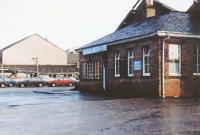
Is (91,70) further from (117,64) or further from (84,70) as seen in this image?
(117,64)

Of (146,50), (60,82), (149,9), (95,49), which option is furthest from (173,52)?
(60,82)

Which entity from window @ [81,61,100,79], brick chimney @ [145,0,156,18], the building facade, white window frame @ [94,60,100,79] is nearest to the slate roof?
white window frame @ [94,60,100,79]

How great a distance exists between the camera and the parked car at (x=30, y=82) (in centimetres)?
5700

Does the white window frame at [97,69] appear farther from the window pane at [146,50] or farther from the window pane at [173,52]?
the window pane at [173,52]

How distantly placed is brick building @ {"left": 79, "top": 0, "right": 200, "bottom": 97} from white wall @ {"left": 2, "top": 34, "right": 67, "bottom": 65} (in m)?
60.5

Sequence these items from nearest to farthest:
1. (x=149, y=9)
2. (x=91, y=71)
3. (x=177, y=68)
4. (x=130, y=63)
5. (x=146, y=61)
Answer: (x=177, y=68) → (x=146, y=61) → (x=130, y=63) → (x=149, y=9) → (x=91, y=71)

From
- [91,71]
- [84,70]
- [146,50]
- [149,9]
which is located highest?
[149,9]

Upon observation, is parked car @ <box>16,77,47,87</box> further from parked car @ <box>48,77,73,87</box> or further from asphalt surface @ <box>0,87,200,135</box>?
asphalt surface @ <box>0,87,200,135</box>

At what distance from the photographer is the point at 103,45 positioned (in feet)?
100

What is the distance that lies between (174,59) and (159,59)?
1.10 metres

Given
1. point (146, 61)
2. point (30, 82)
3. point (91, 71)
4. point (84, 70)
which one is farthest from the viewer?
point (30, 82)

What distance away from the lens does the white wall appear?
291 feet

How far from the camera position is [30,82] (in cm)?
5762

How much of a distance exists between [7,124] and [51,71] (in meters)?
70.8
